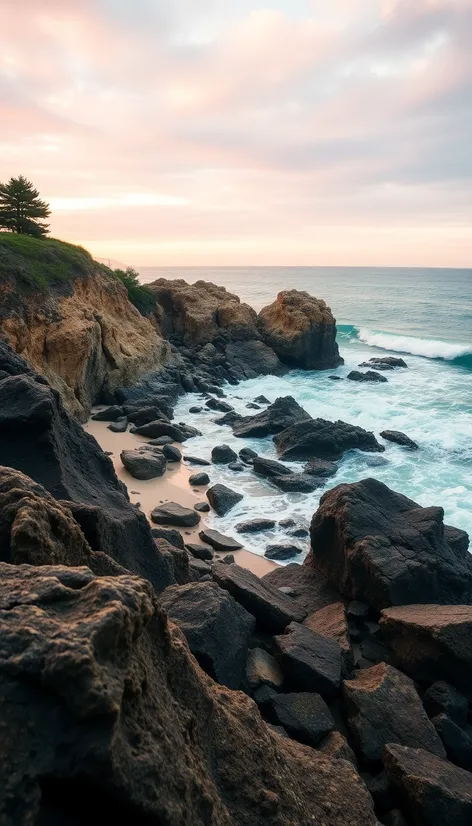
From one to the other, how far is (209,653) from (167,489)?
27.9ft

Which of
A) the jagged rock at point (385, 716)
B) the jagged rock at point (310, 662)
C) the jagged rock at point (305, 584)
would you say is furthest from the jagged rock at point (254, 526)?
the jagged rock at point (385, 716)

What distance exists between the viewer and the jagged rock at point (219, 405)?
24297 mm

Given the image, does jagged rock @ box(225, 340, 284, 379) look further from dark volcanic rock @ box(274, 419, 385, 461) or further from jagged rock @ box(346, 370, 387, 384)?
dark volcanic rock @ box(274, 419, 385, 461)

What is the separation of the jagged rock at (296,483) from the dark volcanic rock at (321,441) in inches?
85.6

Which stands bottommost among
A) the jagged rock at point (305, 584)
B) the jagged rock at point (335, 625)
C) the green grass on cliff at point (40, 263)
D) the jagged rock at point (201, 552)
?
the jagged rock at point (305, 584)

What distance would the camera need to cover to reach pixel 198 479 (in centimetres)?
1521

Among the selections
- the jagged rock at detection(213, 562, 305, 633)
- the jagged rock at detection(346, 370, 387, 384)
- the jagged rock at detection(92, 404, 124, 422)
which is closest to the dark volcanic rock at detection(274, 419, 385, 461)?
the jagged rock at detection(92, 404, 124, 422)

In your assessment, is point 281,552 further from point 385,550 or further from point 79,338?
point 79,338

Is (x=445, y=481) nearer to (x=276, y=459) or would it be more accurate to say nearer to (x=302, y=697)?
(x=276, y=459)

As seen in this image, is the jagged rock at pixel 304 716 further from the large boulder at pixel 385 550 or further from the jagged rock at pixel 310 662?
the large boulder at pixel 385 550

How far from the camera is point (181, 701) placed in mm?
3631

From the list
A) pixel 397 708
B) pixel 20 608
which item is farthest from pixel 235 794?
pixel 397 708

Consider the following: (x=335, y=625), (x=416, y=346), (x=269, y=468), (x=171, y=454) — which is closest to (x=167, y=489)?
(x=171, y=454)

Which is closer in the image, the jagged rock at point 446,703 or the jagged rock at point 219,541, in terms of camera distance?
the jagged rock at point 446,703
